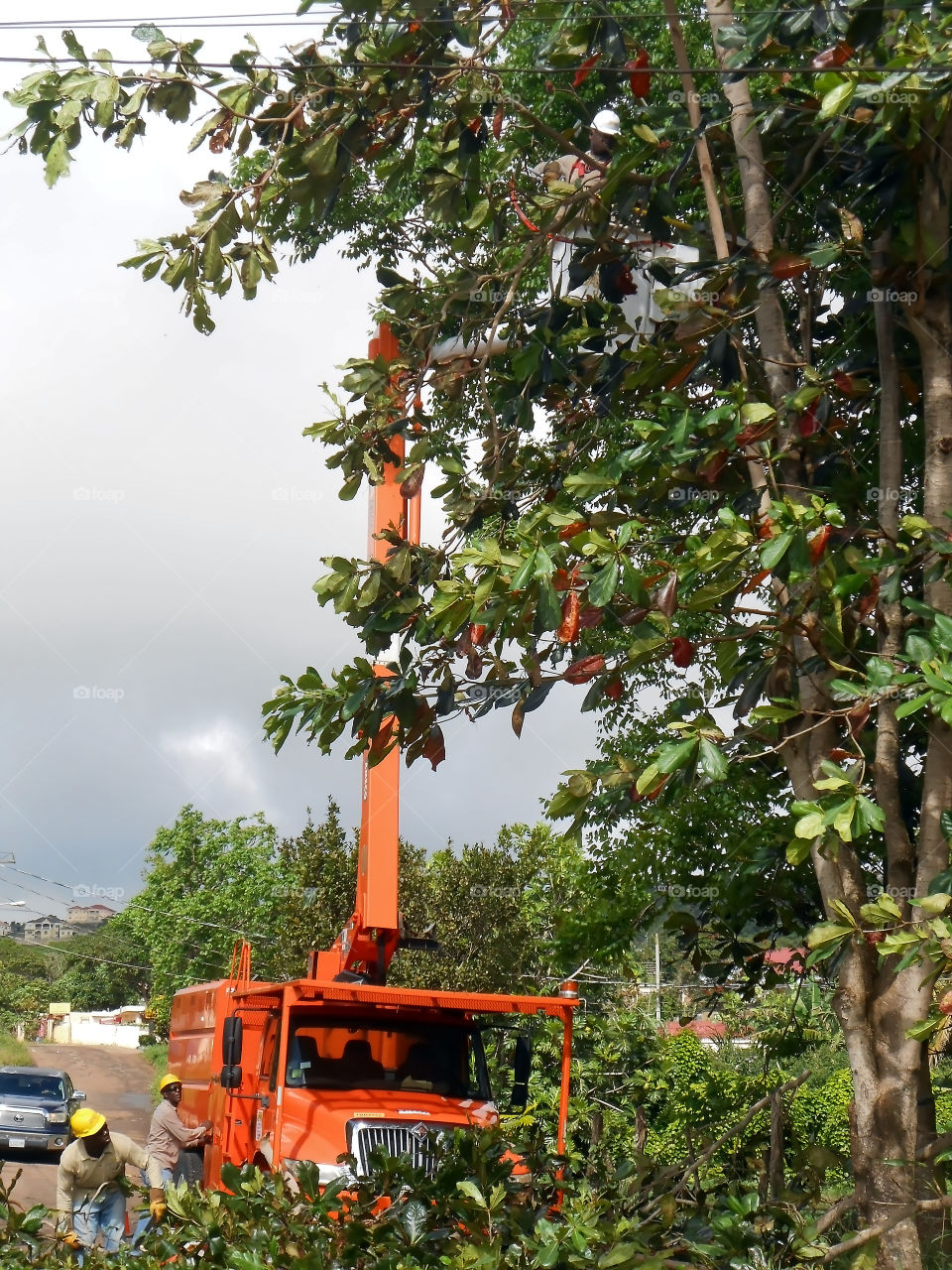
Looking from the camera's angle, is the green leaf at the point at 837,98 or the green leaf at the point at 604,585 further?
the green leaf at the point at 604,585

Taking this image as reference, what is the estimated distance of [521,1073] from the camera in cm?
910

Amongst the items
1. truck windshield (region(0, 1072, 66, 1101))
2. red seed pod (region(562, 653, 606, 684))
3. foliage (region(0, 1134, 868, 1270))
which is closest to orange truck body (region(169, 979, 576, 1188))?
foliage (region(0, 1134, 868, 1270))

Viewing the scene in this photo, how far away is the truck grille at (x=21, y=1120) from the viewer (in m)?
21.1

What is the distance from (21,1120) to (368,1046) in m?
14.8

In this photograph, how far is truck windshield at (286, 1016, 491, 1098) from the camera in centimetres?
870

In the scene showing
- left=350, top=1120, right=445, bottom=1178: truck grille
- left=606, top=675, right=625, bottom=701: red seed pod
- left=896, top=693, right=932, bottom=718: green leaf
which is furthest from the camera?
left=350, top=1120, right=445, bottom=1178: truck grille

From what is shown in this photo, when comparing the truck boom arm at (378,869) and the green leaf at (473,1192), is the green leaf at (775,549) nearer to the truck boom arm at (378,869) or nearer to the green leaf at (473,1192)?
the green leaf at (473,1192)

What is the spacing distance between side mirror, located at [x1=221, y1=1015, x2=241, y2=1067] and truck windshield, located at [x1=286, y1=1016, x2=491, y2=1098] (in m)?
0.43

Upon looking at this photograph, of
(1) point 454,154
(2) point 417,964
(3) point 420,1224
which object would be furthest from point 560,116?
(2) point 417,964

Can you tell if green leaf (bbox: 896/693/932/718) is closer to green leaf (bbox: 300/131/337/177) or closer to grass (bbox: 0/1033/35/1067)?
green leaf (bbox: 300/131/337/177)

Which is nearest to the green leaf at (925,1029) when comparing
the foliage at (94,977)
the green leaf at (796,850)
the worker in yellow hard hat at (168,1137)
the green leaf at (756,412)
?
the green leaf at (796,850)

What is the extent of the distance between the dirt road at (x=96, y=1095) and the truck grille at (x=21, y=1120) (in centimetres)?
48

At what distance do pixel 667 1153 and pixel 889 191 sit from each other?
15612mm

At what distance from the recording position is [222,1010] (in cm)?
1155
